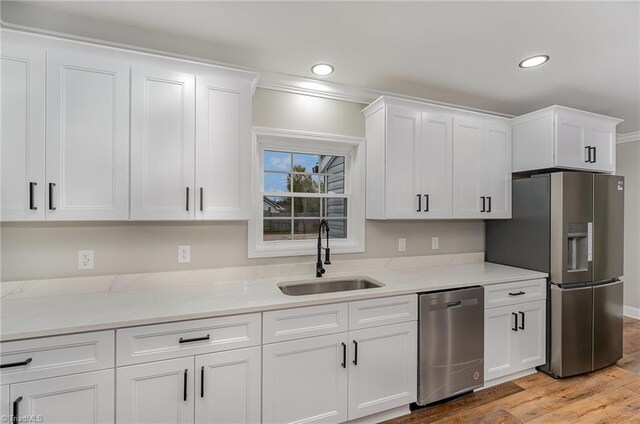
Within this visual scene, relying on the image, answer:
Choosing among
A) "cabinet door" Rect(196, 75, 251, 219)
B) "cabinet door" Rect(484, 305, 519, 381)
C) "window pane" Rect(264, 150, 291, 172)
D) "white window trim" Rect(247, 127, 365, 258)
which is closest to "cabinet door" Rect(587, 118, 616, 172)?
"cabinet door" Rect(484, 305, 519, 381)

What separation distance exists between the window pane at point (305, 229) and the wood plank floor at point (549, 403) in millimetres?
1534

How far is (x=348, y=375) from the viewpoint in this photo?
199cm

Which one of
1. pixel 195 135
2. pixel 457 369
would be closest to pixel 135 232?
pixel 195 135

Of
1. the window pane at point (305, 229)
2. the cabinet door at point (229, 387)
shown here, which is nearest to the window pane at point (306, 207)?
the window pane at point (305, 229)

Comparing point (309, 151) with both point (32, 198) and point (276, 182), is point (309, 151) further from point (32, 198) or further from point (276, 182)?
point (32, 198)

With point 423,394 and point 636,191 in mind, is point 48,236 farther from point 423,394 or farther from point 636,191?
point 636,191

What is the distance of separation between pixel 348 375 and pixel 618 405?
6.92ft

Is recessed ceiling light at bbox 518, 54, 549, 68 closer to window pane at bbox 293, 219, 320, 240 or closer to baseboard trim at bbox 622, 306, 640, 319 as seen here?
window pane at bbox 293, 219, 320, 240

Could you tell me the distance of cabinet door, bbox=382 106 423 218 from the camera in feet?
8.33

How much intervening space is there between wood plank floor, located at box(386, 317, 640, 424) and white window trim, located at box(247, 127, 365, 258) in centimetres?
139

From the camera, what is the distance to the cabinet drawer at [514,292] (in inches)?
96.1

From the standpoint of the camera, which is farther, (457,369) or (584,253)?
(584,253)

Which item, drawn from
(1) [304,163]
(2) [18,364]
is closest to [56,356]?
(2) [18,364]

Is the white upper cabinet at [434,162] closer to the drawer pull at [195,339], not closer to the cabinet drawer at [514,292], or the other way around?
the cabinet drawer at [514,292]
